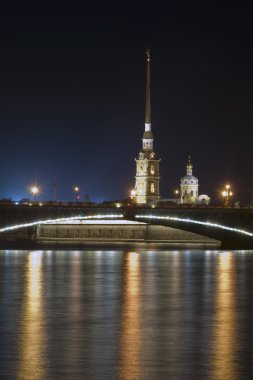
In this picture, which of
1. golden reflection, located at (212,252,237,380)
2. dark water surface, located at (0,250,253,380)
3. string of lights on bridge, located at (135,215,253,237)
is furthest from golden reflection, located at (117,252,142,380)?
string of lights on bridge, located at (135,215,253,237)

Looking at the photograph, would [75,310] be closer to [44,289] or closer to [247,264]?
[44,289]

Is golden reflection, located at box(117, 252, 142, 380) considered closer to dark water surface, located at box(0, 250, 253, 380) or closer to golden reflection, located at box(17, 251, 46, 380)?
dark water surface, located at box(0, 250, 253, 380)

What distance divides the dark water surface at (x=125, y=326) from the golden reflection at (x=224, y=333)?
3 centimetres

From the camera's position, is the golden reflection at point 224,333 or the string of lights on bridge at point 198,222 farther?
the string of lights on bridge at point 198,222

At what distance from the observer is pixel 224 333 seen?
134 ft

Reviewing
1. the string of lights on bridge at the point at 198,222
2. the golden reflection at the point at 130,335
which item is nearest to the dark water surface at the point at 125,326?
the golden reflection at the point at 130,335

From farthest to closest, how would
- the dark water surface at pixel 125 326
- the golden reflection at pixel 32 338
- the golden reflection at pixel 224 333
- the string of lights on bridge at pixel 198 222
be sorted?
the string of lights on bridge at pixel 198 222
the dark water surface at pixel 125 326
the golden reflection at pixel 224 333
the golden reflection at pixel 32 338

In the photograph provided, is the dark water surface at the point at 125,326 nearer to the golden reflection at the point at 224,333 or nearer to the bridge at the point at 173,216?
the golden reflection at the point at 224,333

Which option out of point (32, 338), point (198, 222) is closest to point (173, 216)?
point (198, 222)

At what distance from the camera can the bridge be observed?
119 m

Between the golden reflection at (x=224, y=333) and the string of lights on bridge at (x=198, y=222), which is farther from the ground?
the string of lights on bridge at (x=198, y=222)

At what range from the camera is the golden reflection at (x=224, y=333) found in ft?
109

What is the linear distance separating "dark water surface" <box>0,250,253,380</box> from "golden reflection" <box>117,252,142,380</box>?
0.09ft

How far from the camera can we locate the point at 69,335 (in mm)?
40000
